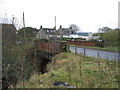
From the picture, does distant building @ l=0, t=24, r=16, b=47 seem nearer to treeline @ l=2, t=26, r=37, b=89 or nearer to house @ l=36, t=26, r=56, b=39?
treeline @ l=2, t=26, r=37, b=89

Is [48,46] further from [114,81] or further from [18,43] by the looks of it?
[114,81]

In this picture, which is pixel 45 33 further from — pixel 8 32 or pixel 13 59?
pixel 13 59

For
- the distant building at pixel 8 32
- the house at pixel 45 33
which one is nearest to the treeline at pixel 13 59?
the distant building at pixel 8 32

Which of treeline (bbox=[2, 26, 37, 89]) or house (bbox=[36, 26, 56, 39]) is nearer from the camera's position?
treeline (bbox=[2, 26, 37, 89])

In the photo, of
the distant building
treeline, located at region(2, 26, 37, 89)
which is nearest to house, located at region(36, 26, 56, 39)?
the distant building

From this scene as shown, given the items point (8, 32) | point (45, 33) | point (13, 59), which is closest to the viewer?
point (13, 59)

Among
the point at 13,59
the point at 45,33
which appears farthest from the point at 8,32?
the point at 45,33

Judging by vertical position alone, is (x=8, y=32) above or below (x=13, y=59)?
above

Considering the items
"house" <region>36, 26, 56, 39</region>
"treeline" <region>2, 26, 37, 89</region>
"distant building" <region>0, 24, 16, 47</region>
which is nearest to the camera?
"treeline" <region>2, 26, 37, 89</region>

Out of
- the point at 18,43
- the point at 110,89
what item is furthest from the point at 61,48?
the point at 110,89

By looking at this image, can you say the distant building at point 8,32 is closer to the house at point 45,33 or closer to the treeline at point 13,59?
the treeline at point 13,59

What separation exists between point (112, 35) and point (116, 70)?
2342 centimetres

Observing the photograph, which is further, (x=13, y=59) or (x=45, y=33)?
(x=45, y=33)

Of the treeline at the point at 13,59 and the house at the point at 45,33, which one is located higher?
the house at the point at 45,33
